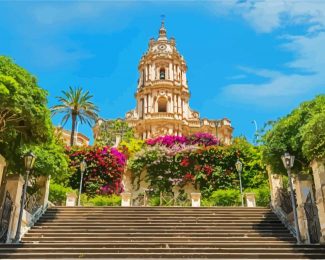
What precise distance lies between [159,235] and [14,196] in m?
5.66

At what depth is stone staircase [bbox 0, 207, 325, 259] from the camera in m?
12.3

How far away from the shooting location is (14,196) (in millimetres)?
14898

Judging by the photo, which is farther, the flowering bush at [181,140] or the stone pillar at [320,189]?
the flowering bush at [181,140]

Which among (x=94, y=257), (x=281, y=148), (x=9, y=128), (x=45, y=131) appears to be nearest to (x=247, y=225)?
(x=281, y=148)

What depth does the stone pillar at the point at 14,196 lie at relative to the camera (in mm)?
14234

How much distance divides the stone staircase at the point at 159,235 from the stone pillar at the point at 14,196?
0.57m

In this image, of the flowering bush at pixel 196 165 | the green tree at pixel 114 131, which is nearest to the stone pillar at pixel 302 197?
the flowering bush at pixel 196 165

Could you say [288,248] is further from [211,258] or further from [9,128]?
[9,128]

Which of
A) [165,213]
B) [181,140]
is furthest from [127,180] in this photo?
[165,213]

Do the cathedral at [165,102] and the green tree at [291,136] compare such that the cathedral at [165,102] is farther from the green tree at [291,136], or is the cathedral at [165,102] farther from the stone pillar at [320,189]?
the stone pillar at [320,189]

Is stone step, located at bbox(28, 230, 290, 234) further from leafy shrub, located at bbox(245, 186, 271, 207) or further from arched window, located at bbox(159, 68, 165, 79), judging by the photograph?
arched window, located at bbox(159, 68, 165, 79)

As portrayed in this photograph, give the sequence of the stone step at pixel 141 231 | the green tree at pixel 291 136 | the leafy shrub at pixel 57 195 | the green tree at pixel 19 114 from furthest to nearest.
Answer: the leafy shrub at pixel 57 195 < the green tree at pixel 291 136 < the stone step at pixel 141 231 < the green tree at pixel 19 114

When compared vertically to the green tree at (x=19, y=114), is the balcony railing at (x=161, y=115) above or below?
above

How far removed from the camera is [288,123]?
16641 mm
